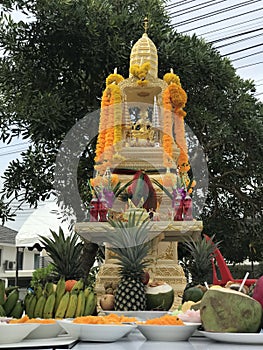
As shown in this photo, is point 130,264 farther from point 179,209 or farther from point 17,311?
point 179,209

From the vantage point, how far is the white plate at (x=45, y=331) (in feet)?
5.31

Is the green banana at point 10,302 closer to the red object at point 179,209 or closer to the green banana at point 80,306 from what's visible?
the green banana at point 80,306

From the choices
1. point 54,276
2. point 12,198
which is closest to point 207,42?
point 12,198

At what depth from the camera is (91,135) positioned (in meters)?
8.23

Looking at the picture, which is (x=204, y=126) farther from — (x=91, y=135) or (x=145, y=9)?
(x=145, y=9)

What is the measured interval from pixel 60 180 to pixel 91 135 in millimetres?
851

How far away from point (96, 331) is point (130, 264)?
50.4 inches

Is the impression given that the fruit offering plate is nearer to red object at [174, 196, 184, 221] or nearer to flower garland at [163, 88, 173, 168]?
red object at [174, 196, 184, 221]

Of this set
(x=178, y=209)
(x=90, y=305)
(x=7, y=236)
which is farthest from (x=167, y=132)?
(x=7, y=236)

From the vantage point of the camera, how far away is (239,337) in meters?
1.49

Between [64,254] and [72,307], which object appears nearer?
[72,307]

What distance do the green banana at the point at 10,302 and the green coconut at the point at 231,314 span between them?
2.77 ft

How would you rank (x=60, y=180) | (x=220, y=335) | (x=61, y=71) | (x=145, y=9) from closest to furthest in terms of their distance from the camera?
(x=220, y=335) → (x=60, y=180) → (x=61, y=71) → (x=145, y=9)

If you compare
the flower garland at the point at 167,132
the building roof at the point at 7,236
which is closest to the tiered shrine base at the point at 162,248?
the flower garland at the point at 167,132
